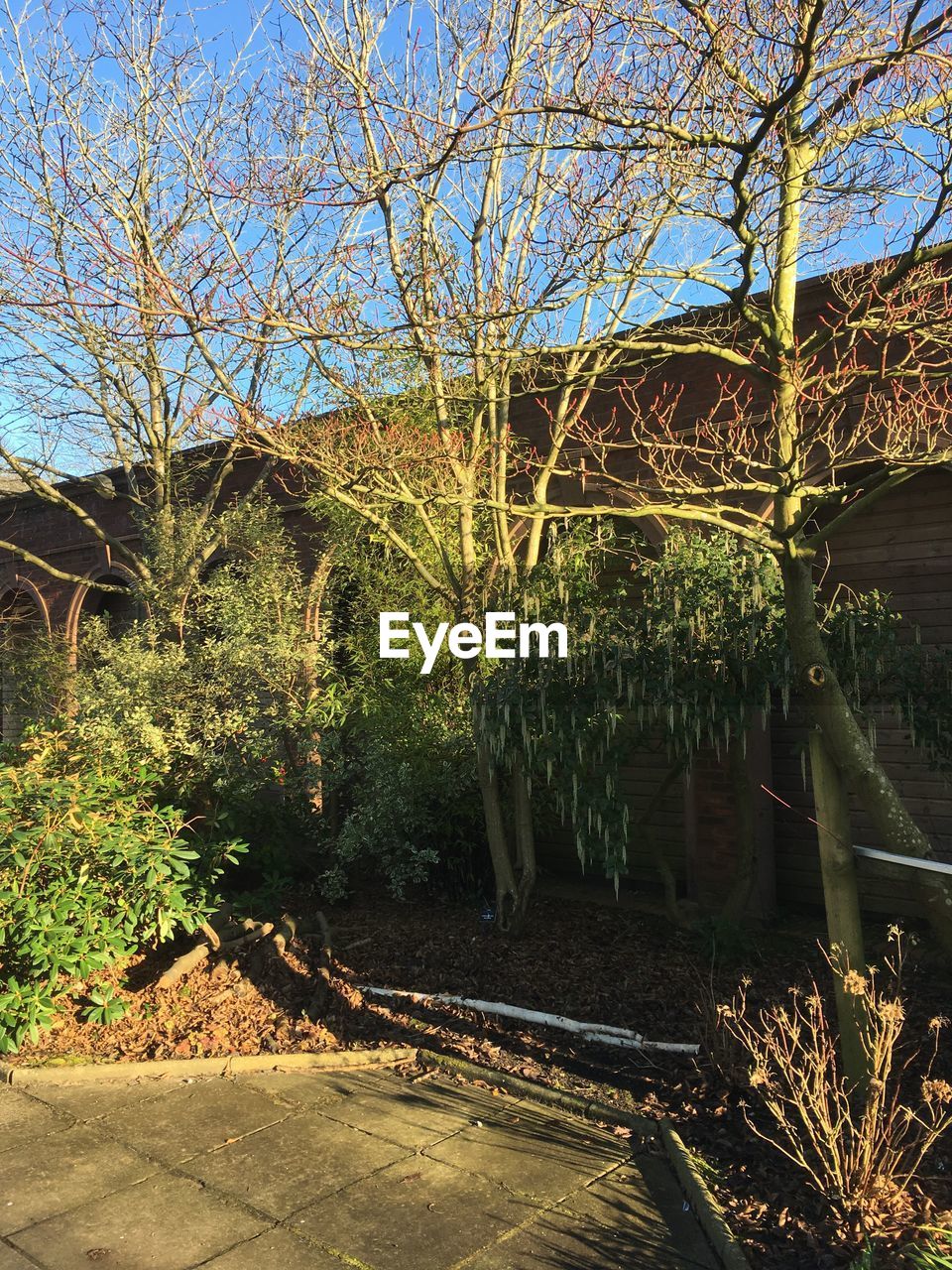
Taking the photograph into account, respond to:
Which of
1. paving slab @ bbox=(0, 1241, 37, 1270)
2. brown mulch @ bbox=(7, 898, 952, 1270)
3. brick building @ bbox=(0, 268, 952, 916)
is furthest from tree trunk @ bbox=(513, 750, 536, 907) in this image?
paving slab @ bbox=(0, 1241, 37, 1270)

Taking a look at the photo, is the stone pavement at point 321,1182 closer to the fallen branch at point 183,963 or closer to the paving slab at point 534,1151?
the paving slab at point 534,1151

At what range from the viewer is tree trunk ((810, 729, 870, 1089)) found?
3.78m

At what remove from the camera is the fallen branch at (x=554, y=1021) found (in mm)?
4680

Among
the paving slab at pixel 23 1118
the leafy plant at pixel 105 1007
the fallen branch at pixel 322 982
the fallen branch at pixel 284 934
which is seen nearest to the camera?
the paving slab at pixel 23 1118

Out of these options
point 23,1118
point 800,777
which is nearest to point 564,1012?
point 23,1118

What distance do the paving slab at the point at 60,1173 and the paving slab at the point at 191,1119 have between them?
0.10 meters

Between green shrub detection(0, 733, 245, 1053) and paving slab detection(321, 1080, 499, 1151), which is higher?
green shrub detection(0, 733, 245, 1053)

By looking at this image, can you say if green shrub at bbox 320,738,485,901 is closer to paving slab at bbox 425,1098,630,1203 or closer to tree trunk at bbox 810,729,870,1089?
paving slab at bbox 425,1098,630,1203

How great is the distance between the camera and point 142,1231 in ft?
10.6

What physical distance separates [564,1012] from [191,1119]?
6.84 feet

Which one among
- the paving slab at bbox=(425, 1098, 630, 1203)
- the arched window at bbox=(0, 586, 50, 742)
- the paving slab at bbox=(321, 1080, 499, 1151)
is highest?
the arched window at bbox=(0, 586, 50, 742)

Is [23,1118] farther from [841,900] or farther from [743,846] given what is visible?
[743,846]

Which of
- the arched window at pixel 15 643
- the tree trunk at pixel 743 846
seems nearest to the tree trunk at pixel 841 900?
the tree trunk at pixel 743 846

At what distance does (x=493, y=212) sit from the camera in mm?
7039
